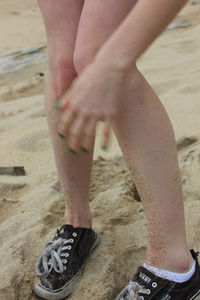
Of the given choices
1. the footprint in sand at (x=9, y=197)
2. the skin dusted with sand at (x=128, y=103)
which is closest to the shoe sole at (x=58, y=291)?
the skin dusted with sand at (x=128, y=103)

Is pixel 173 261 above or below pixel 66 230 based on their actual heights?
above

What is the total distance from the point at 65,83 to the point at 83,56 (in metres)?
0.21

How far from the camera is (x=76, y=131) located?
1.05 m

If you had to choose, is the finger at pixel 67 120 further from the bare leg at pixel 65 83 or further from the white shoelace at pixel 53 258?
the white shoelace at pixel 53 258

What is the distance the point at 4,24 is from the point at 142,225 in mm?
5298

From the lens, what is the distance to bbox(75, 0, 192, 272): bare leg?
1.28m

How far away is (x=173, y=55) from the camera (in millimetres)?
4008

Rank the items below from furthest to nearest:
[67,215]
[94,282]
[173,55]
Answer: [173,55] < [67,215] < [94,282]

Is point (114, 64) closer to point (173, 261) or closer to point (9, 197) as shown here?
point (173, 261)

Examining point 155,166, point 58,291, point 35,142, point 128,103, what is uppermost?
point 128,103

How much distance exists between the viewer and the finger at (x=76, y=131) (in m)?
1.05

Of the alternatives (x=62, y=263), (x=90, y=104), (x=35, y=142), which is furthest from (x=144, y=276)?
(x=35, y=142)

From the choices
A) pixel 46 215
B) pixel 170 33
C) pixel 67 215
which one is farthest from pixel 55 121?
pixel 170 33

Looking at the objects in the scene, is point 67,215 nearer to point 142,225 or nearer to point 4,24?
point 142,225
